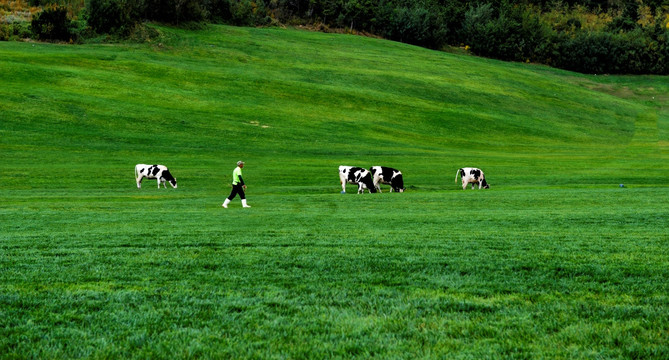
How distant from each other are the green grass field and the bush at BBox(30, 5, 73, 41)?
38.1 feet

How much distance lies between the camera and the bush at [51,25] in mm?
92000

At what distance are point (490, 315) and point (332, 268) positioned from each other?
4168mm

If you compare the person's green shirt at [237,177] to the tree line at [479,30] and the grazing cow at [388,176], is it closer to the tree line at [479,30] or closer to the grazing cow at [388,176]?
the grazing cow at [388,176]

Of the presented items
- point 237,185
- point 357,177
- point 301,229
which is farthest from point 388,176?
point 301,229

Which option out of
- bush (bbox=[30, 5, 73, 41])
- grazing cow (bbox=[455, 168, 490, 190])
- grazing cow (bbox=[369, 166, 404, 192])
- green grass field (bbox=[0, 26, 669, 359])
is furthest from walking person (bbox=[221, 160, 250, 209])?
bush (bbox=[30, 5, 73, 41])

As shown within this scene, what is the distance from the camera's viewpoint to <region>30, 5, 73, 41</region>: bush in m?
92.0

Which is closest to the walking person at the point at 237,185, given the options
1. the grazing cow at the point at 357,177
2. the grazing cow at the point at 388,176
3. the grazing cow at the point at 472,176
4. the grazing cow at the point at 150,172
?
the grazing cow at the point at 357,177

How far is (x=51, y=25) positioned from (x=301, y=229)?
89306 mm

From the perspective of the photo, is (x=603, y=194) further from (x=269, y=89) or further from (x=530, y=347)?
(x=269, y=89)

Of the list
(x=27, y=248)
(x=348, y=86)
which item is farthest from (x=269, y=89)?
(x=27, y=248)

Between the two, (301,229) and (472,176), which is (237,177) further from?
(472,176)

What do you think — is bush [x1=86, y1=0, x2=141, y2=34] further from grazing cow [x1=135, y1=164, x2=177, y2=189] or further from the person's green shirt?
the person's green shirt

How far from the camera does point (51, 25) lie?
92.3 metres

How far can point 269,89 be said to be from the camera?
3206 inches
